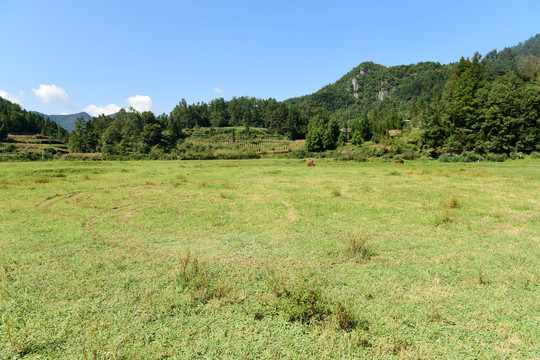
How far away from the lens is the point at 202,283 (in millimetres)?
6336

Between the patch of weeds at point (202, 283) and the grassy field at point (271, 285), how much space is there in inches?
1.4

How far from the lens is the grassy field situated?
462 centimetres

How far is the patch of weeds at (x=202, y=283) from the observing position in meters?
6.03

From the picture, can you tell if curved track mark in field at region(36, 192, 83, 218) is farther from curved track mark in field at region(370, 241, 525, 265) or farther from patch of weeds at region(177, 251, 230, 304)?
curved track mark in field at region(370, 241, 525, 265)

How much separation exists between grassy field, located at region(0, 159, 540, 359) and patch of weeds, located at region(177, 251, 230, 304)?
36 mm

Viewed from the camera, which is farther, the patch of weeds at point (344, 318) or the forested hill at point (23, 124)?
the forested hill at point (23, 124)

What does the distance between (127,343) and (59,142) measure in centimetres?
16220

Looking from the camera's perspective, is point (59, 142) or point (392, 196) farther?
point (59, 142)

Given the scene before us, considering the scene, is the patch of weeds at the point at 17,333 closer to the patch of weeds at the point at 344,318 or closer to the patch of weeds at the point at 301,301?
the patch of weeds at the point at 301,301

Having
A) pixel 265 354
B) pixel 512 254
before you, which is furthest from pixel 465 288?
pixel 265 354

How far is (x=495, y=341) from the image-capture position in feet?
15.1

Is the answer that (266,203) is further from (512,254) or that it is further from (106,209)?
(512,254)

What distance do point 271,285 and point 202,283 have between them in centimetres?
167

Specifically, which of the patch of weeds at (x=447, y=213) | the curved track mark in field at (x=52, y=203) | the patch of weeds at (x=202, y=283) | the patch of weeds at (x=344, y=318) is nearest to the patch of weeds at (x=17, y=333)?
the patch of weeds at (x=202, y=283)
